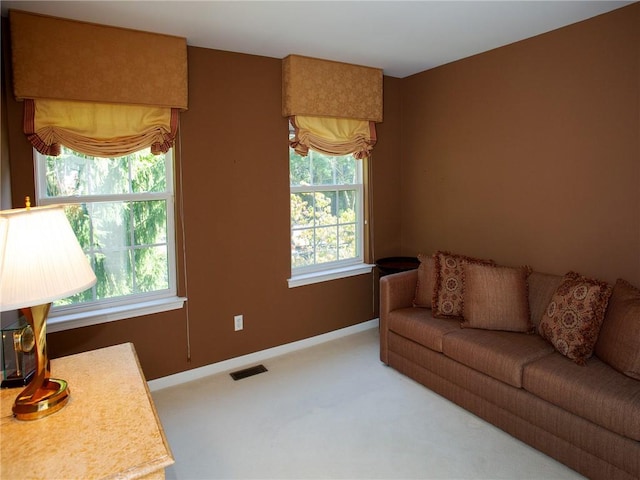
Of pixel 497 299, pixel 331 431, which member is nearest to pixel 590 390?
pixel 497 299

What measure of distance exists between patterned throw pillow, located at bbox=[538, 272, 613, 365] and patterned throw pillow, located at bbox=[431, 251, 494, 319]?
0.62 meters

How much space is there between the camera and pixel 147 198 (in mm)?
3135

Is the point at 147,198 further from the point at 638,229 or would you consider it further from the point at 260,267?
the point at 638,229

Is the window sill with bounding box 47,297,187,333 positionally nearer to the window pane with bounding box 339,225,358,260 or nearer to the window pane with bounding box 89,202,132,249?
→ the window pane with bounding box 89,202,132,249

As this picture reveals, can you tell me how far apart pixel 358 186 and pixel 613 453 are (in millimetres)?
2813

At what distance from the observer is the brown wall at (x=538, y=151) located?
2760 mm

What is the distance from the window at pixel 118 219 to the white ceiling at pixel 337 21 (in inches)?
33.6

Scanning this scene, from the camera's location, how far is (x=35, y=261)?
4.58 ft

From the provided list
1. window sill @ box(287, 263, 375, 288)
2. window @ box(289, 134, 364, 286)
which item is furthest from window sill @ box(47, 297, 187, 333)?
window @ box(289, 134, 364, 286)

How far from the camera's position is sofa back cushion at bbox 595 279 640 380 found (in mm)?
2230

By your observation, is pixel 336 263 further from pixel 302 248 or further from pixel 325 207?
pixel 325 207

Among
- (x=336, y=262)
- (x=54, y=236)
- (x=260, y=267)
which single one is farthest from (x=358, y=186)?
(x=54, y=236)

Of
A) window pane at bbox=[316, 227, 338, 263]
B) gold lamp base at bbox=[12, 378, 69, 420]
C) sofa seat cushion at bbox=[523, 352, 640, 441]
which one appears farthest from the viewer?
window pane at bbox=[316, 227, 338, 263]

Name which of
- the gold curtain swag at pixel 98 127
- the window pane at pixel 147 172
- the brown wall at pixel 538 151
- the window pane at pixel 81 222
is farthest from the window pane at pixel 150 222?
the brown wall at pixel 538 151
